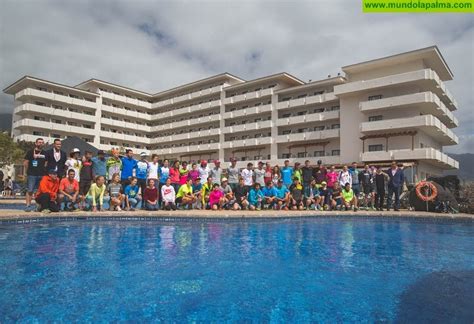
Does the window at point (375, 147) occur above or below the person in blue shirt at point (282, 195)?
above

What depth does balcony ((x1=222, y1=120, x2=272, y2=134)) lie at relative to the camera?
148 feet

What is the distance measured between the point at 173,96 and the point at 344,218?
175ft

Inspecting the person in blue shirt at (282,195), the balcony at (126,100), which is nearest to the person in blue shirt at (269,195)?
the person in blue shirt at (282,195)

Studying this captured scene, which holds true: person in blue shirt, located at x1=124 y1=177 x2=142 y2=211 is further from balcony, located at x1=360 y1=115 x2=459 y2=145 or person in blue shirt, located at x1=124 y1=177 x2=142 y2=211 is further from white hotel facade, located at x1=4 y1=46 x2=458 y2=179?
balcony, located at x1=360 y1=115 x2=459 y2=145

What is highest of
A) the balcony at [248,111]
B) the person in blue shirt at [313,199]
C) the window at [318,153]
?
the balcony at [248,111]

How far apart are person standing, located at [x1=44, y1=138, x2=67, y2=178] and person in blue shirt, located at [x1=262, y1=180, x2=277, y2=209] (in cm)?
705

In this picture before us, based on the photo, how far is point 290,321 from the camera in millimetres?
2814

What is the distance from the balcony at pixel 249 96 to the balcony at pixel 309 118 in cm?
468

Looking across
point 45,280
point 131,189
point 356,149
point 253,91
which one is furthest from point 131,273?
point 253,91

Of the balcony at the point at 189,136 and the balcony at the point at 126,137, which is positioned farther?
the balcony at the point at 126,137

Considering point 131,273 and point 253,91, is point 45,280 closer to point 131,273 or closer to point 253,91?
point 131,273

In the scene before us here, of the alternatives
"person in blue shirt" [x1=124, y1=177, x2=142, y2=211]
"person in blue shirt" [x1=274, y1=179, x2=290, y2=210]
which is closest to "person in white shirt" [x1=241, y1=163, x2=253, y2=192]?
"person in blue shirt" [x1=274, y1=179, x2=290, y2=210]

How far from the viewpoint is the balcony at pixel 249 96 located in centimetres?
4544

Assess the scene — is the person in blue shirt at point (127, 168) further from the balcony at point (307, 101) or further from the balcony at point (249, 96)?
the balcony at point (249, 96)
